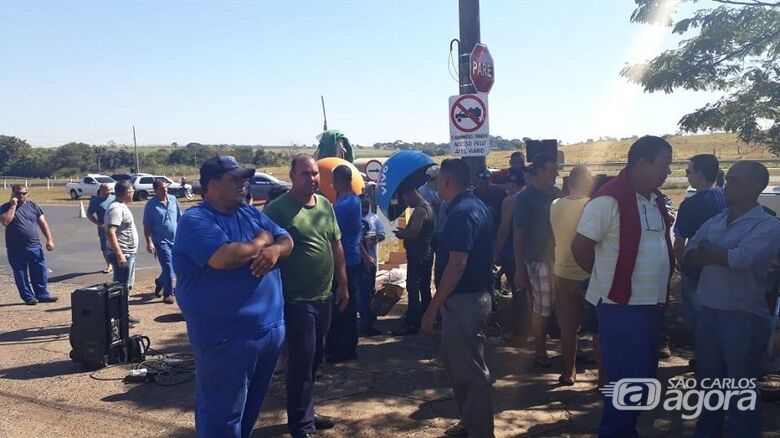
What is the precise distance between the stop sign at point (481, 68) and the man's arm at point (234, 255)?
437cm

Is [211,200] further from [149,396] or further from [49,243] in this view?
[49,243]

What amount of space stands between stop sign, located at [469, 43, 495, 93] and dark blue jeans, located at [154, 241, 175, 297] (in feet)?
15.1

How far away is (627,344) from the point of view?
11.7 feet

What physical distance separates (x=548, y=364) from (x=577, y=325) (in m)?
0.69

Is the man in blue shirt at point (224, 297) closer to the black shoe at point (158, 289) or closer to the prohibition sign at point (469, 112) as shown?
the prohibition sign at point (469, 112)

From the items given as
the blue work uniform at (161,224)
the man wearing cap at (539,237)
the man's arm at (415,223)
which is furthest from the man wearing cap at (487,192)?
the blue work uniform at (161,224)

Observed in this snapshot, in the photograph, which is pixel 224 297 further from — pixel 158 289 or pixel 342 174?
pixel 158 289

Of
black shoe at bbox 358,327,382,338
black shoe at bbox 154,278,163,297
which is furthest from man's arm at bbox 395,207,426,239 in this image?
black shoe at bbox 154,278,163,297

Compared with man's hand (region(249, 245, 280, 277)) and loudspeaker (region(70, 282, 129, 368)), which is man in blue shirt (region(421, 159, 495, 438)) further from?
loudspeaker (region(70, 282, 129, 368))

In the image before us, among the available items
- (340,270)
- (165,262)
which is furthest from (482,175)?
(165,262)

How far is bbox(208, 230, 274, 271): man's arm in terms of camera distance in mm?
3201

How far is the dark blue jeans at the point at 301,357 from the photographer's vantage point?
14.1ft

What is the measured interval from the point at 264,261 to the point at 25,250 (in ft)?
24.4

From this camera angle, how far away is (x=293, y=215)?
14.4 ft
